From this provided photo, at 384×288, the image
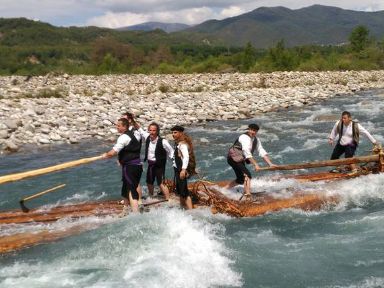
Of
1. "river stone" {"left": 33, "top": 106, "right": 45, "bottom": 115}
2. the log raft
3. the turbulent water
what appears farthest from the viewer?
"river stone" {"left": 33, "top": 106, "right": 45, "bottom": 115}

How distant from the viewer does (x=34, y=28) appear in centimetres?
17025

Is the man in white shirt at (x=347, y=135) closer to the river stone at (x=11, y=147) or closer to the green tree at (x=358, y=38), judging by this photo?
the river stone at (x=11, y=147)

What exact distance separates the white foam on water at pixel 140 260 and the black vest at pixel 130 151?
4.32 feet

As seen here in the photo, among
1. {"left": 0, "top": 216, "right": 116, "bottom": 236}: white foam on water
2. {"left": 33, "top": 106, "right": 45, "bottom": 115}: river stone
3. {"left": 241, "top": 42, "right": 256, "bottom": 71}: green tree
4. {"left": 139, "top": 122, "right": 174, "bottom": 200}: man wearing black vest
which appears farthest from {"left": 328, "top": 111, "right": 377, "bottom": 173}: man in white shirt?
{"left": 241, "top": 42, "right": 256, "bottom": 71}: green tree

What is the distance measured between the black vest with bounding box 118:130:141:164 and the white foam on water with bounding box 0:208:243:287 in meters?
1.32

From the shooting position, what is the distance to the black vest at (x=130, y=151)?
9.82 meters

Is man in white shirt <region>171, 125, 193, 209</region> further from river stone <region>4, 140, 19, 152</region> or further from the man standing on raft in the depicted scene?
river stone <region>4, 140, 19, 152</region>

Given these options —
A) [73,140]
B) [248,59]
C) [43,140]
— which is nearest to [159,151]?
[73,140]

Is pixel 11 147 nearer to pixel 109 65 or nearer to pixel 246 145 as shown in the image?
pixel 246 145

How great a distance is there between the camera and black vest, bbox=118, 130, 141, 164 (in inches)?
387

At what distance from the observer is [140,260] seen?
7.89 meters

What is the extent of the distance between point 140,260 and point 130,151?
268cm

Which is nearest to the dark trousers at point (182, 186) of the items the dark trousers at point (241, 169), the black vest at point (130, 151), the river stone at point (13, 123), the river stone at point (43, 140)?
the black vest at point (130, 151)

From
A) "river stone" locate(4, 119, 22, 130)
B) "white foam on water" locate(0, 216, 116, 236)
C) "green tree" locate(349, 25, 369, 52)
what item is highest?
"green tree" locate(349, 25, 369, 52)
